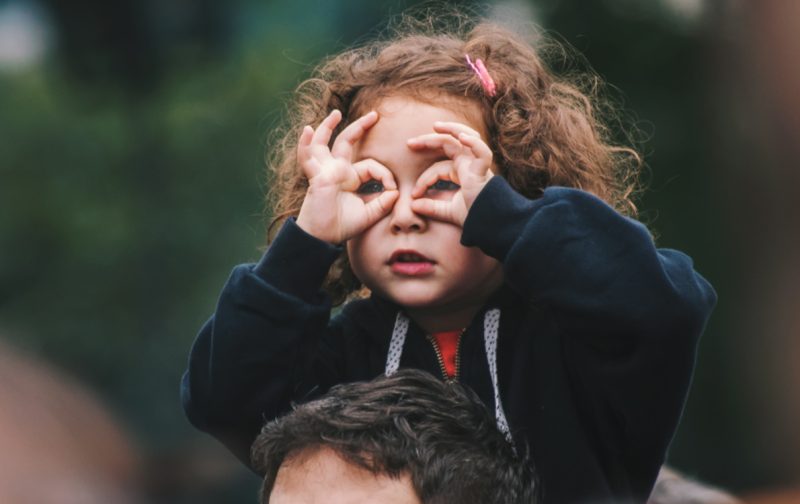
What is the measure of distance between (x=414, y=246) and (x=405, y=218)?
5 centimetres

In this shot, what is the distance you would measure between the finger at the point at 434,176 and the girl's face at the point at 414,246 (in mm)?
14

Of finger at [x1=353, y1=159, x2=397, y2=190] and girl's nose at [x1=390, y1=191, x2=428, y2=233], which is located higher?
finger at [x1=353, y1=159, x2=397, y2=190]

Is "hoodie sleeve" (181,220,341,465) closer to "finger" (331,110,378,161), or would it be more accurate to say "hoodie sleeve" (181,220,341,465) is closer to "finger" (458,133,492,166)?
"finger" (331,110,378,161)

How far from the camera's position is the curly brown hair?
2221 mm

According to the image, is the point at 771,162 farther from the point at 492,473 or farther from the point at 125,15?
the point at 492,473

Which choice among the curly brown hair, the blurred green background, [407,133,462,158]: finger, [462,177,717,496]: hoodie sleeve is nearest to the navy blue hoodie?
[462,177,717,496]: hoodie sleeve

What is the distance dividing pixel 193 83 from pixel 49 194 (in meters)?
0.98

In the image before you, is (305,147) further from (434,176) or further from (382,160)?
(434,176)

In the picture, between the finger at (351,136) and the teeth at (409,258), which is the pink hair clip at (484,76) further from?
the teeth at (409,258)

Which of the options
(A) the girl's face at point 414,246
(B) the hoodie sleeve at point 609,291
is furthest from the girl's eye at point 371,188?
(B) the hoodie sleeve at point 609,291

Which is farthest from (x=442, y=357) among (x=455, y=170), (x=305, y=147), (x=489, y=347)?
(x=305, y=147)

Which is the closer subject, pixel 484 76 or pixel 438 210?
pixel 438 210

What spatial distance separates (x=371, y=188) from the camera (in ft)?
6.99

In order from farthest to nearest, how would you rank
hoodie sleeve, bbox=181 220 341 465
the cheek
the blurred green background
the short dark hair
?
the blurred green background → the cheek → hoodie sleeve, bbox=181 220 341 465 → the short dark hair
